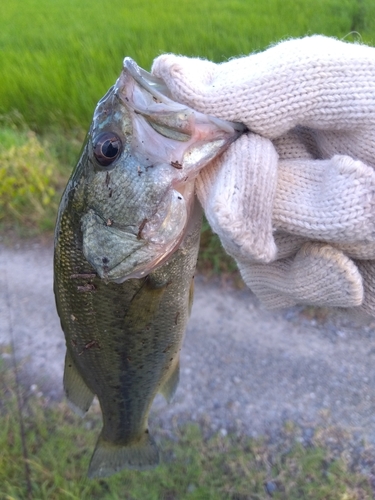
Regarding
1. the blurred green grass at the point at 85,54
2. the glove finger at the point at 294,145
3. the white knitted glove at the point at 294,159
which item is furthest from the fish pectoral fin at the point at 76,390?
the blurred green grass at the point at 85,54

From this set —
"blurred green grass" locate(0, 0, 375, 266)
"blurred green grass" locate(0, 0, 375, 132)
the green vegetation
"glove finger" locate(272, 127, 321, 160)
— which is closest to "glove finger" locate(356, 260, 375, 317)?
"glove finger" locate(272, 127, 321, 160)

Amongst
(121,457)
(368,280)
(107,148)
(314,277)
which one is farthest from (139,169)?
(121,457)

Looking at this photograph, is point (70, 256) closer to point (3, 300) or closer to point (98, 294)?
point (98, 294)

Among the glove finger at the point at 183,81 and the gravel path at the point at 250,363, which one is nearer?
the glove finger at the point at 183,81

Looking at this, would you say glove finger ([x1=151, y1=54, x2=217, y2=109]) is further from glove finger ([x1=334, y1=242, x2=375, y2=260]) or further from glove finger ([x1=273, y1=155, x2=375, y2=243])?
glove finger ([x1=334, y1=242, x2=375, y2=260])

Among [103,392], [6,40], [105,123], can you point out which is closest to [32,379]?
[103,392]

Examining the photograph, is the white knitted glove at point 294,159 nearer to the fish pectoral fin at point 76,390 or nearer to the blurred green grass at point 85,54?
the fish pectoral fin at point 76,390
